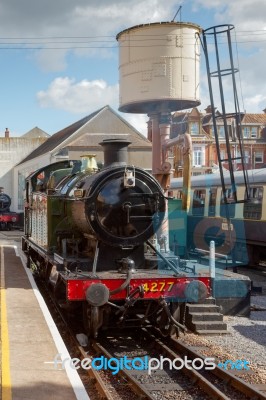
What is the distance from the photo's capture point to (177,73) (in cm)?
1333

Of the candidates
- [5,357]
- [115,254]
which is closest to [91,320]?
[115,254]

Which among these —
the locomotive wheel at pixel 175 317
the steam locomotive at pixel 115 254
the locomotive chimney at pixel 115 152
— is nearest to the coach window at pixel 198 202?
the steam locomotive at pixel 115 254

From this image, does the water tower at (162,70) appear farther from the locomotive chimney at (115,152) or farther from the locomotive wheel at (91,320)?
the locomotive wheel at (91,320)

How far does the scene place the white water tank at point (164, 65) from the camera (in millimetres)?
13320

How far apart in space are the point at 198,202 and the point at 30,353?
12.9 metres

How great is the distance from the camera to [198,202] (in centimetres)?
1839

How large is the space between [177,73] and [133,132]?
1044 inches

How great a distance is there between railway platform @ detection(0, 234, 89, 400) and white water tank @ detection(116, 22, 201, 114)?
6.11 metres

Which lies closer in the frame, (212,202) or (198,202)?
(212,202)

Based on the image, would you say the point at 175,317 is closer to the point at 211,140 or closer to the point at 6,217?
the point at 6,217

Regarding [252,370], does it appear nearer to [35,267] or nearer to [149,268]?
[149,268]

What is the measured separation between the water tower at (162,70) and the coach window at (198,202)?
508cm

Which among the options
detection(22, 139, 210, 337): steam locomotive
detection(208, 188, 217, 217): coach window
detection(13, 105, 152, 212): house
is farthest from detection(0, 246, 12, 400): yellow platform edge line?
detection(13, 105, 152, 212): house

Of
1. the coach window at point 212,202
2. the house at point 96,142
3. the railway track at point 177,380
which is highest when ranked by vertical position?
the house at point 96,142
